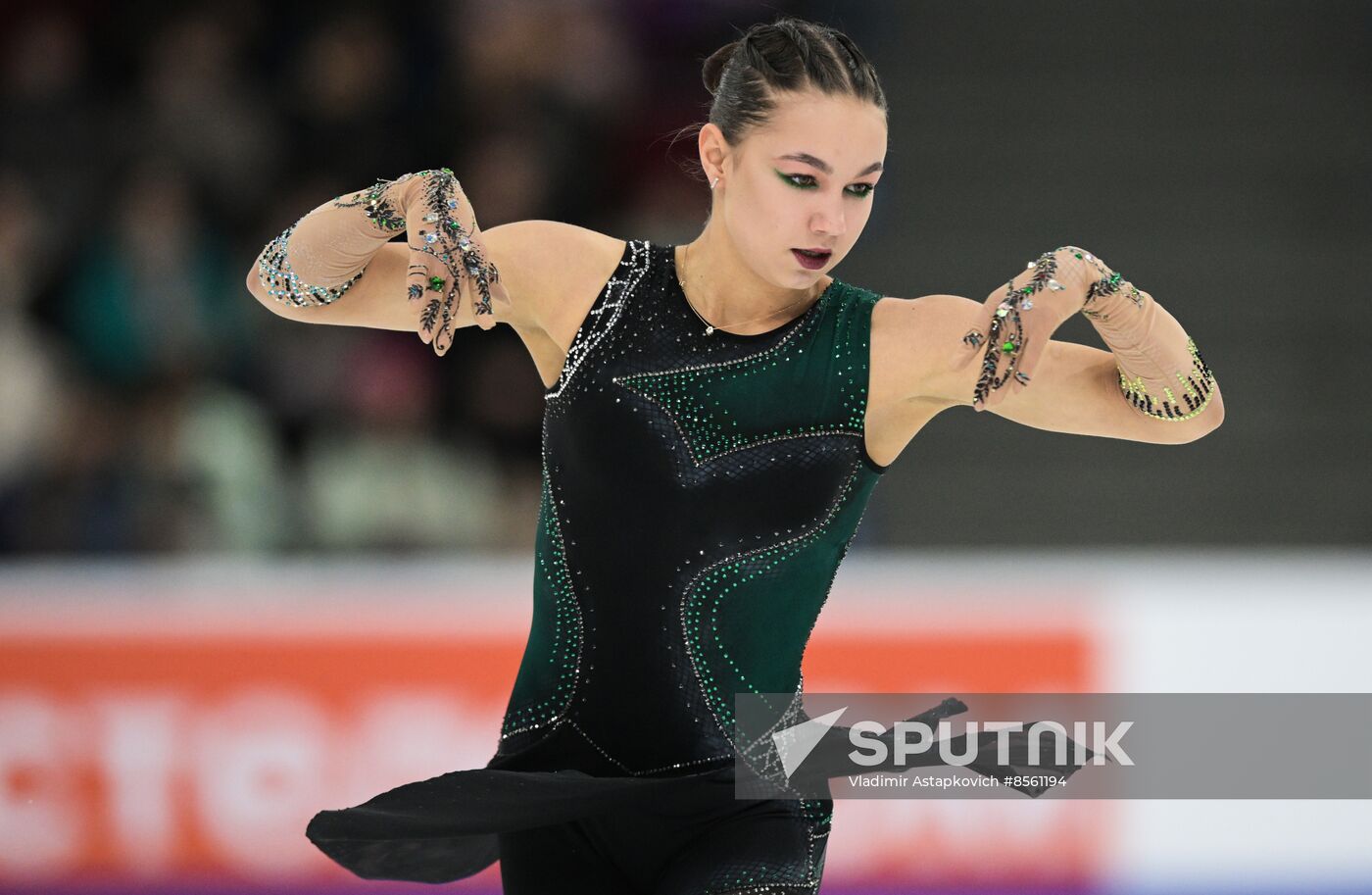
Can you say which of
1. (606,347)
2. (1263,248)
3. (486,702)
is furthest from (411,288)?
(1263,248)

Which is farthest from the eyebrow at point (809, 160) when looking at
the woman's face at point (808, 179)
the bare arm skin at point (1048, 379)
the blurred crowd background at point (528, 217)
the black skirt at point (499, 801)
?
the blurred crowd background at point (528, 217)

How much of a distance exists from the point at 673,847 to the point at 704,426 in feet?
2.06

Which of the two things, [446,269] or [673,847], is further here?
[673,847]

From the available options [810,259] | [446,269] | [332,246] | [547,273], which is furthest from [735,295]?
[332,246]

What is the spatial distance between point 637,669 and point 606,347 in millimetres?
485

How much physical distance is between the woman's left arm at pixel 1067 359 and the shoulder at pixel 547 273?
0.47m

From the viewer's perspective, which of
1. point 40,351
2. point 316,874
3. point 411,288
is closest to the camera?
point 411,288

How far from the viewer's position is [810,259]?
7.95 ft

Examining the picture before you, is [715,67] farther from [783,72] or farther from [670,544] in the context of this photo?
[670,544]

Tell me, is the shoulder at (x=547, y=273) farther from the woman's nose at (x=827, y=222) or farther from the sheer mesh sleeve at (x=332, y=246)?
the woman's nose at (x=827, y=222)

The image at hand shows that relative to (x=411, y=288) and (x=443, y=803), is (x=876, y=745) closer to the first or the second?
(x=443, y=803)

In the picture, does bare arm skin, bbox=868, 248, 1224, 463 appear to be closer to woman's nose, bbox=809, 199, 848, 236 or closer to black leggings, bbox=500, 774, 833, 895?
woman's nose, bbox=809, 199, 848, 236

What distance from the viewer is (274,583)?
4.46 meters

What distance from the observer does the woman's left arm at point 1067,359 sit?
222cm
